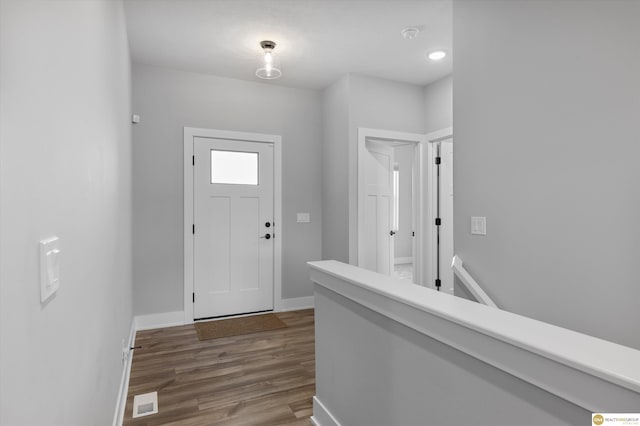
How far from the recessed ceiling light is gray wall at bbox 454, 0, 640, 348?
106 centimetres

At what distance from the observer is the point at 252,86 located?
4.27 m

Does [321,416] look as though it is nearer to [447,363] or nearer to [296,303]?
[447,363]

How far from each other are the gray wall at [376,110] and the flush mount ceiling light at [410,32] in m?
0.98

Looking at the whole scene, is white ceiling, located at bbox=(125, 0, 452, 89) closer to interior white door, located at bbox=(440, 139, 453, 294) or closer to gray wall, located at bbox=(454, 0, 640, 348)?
gray wall, located at bbox=(454, 0, 640, 348)

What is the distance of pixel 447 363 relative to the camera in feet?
3.70

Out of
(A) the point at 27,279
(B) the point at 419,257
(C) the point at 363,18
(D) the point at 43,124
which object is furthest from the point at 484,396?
(B) the point at 419,257

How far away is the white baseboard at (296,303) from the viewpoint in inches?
175

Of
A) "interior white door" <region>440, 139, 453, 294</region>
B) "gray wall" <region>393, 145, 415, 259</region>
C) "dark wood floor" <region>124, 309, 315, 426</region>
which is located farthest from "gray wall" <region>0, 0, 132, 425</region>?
"gray wall" <region>393, 145, 415, 259</region>

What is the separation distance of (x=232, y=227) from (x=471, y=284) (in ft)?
9.00

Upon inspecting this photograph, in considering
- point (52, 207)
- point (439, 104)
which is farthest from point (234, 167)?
point (52, 207)

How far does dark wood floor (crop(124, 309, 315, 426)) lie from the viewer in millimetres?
2191

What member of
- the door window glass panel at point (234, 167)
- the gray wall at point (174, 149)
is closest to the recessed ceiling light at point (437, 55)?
the gray wall at point (174, 149)

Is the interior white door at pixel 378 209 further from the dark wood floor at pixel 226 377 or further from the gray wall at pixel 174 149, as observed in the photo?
the dark wood floor at pixel 226 377

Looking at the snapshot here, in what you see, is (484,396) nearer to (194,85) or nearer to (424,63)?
(424,63)
